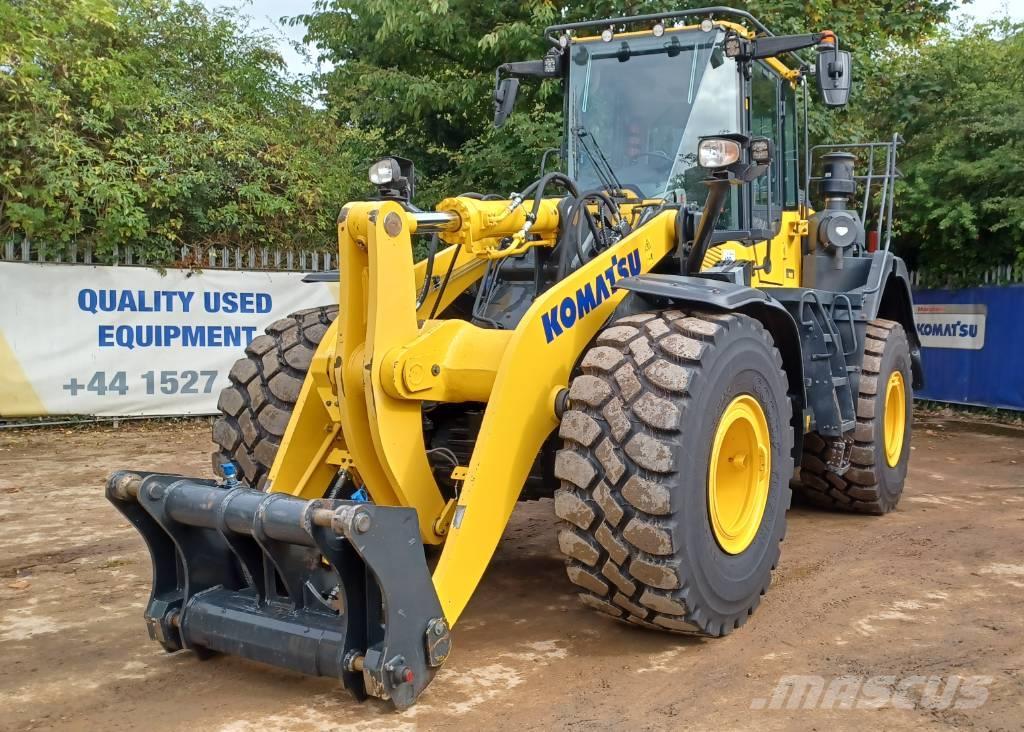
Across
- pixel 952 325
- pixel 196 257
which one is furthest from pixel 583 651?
pixel 952 325

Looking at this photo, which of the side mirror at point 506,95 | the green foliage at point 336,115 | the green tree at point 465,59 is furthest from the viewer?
the green tree at point 465,59

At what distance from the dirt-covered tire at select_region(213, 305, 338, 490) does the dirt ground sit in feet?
2.79

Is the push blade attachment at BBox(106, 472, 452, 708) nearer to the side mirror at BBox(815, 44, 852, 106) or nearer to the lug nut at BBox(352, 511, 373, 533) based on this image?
the lug nut at BBox(352, 511, 373, 533)

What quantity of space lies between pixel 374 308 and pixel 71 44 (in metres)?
8.96

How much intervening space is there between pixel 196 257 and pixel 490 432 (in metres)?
8.02

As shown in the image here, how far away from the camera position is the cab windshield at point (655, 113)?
5.48 meters

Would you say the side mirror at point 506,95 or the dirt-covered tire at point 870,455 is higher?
the side mirror at point 506,95

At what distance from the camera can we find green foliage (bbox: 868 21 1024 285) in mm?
11305

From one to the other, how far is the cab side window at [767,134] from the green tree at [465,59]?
15.9 feet

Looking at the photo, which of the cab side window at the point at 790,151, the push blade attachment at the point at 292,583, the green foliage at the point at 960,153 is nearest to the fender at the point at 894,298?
the cab side window at the point at 790,151

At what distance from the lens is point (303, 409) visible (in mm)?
4195

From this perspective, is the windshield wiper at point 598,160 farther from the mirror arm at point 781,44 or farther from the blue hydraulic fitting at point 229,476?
the blue hydraulic fitting at point 229,476

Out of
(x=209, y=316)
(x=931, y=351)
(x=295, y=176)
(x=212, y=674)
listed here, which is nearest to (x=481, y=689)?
(x=212, y=674)

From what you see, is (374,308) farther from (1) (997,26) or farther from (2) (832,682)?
(1) (997,26)
